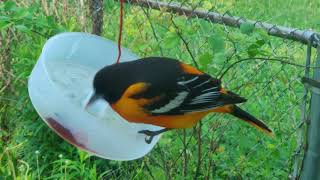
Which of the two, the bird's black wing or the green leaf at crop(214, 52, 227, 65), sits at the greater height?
the green leaf at crop(214, 52, 227, 65)

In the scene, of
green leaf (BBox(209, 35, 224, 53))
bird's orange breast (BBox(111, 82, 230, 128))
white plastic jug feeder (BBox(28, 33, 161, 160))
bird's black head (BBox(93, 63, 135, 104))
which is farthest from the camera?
green leaf (BBox(209, 35, 224, 53))

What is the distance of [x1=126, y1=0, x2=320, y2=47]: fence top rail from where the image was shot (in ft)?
10.8

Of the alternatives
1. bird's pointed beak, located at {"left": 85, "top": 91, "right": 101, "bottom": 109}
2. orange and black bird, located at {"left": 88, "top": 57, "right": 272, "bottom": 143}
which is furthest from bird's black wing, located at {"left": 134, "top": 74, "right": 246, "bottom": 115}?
bird's pointed beak, located at {"left": 85, "top": 91, "right": 101, "bottom": 109}

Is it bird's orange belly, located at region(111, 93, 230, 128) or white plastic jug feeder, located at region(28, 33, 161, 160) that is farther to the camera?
bird's orange belly, located at region(111, 93, 230, 128)

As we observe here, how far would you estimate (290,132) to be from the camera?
169 inches

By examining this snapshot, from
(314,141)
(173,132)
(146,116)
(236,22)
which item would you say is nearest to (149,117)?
(146,116)

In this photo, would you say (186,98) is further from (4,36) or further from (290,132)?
(4,36)

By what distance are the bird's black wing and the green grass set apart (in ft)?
0.56

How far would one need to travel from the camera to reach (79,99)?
9.29 feet

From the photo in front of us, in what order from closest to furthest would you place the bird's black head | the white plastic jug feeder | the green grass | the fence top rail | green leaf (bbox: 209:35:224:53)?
the white plastic jug feeder
the bird's black head
green leaf (bbox: 209:35:224:53)
the fence top rail
the green grass

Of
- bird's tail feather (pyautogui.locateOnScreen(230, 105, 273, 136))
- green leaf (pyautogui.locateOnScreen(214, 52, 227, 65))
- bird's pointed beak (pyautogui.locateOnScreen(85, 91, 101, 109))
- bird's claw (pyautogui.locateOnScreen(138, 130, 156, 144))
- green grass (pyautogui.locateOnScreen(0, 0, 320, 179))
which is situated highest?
green leaf (pyautogui.locateOnScreen(214, 52, 227, 65))

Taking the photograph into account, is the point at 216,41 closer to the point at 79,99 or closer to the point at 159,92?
the point at 159,92

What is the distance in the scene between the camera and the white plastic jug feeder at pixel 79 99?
2697 mm

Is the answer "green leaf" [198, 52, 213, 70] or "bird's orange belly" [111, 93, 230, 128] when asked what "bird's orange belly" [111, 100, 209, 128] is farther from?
"green leaf" [198, 52, 213, 70]
